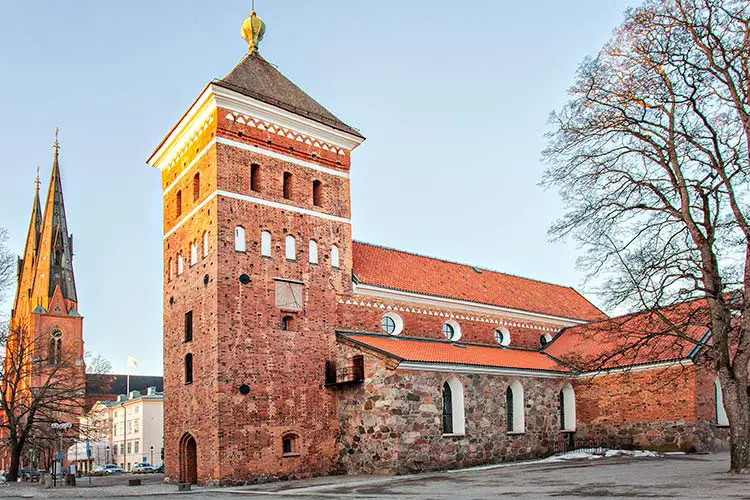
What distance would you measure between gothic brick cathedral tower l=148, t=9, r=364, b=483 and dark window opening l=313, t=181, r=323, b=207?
50 millimetres

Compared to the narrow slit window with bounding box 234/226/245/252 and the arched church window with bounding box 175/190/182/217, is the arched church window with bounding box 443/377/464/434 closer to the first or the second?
the narrow slit window with bounding box 234/226/245/252

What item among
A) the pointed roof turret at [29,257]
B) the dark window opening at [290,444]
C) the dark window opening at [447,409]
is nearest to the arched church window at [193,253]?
the dark window opening at [290,444]

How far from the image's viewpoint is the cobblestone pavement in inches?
606

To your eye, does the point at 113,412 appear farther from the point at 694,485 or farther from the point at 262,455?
the point at 694,485

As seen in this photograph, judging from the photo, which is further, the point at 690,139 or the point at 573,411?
the point at 573,411

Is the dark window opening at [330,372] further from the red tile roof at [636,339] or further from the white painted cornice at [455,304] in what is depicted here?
the red tile roof at [636,339]

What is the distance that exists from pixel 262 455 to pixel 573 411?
1504 centimetres

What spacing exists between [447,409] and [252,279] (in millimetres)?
8857

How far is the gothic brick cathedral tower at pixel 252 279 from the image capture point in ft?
82.7

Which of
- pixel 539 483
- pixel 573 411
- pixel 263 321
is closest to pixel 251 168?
pixel 263 321

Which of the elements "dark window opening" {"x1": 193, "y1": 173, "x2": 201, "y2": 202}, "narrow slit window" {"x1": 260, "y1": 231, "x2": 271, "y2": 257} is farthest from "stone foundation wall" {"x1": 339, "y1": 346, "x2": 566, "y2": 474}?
"dark window opening" {"x1": 193, "y1": 173, "x2": 201, "y2": 202}

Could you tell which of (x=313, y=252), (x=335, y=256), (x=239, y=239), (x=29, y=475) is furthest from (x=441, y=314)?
(x=29, y=475)

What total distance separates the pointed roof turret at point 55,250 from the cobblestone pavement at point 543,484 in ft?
189

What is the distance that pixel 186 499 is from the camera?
20.1 meters
